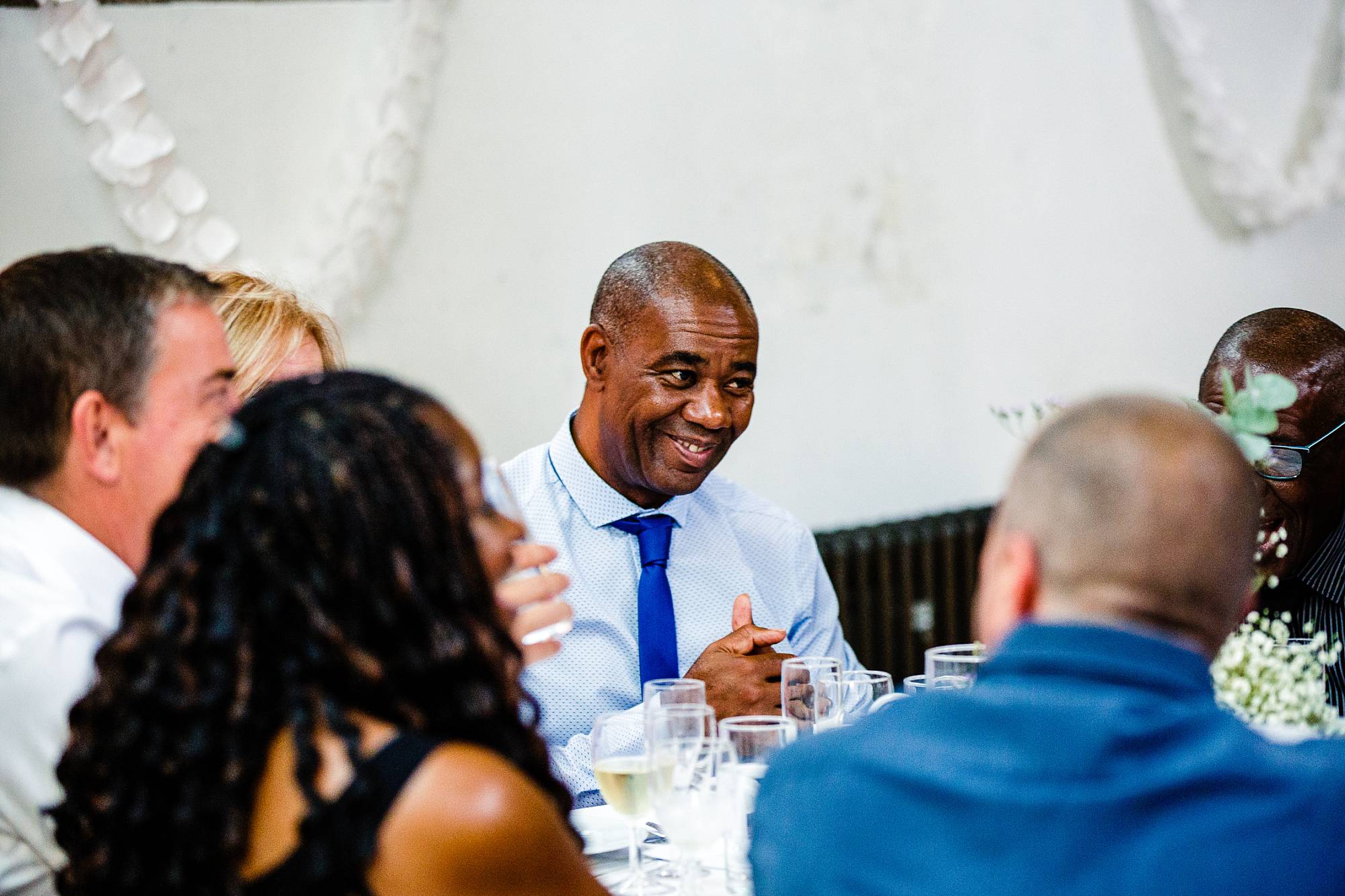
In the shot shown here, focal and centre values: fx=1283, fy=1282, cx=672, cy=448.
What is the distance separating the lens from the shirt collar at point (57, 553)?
158 centimetres

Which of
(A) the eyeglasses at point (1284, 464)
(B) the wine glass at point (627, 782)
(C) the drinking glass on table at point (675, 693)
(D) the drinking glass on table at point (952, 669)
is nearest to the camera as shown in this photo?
(B) the wine glass at point (627, 782)

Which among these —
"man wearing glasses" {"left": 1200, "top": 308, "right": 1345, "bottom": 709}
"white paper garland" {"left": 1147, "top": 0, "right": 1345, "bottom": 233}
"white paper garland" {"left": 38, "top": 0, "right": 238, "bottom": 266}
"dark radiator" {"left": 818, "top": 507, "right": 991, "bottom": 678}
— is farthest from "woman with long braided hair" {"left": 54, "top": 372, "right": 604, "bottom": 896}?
"white paper garland" {"left": 1147, "top": 0, "right": 1345, "bottom": 233}

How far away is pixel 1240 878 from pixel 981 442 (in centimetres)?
360

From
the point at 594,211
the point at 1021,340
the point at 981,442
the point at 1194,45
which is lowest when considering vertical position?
the point at 981,442

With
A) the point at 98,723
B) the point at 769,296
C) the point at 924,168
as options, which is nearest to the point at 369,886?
the point at 98,723

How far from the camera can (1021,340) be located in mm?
4535

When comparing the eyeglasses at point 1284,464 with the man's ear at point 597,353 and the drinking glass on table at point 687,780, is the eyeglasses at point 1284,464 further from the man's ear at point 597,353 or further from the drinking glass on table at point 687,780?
the man's ear at point 597,353

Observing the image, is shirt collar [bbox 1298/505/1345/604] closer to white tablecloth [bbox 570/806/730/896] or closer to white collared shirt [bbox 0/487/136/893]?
white tablecloth [bbox 570/806/730/896]

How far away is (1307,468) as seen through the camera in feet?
7.17

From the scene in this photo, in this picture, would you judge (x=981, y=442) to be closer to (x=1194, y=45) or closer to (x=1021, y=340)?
(x=1021, y=340)

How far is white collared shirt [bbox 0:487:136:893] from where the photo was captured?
147 cm

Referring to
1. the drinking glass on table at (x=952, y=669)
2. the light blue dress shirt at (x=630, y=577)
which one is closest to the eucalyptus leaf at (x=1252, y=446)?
the drinking glass on table at (x=952, y=669)

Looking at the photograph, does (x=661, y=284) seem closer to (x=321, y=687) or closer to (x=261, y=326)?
(x=261, y=326)

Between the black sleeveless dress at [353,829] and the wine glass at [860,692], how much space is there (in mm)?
881
